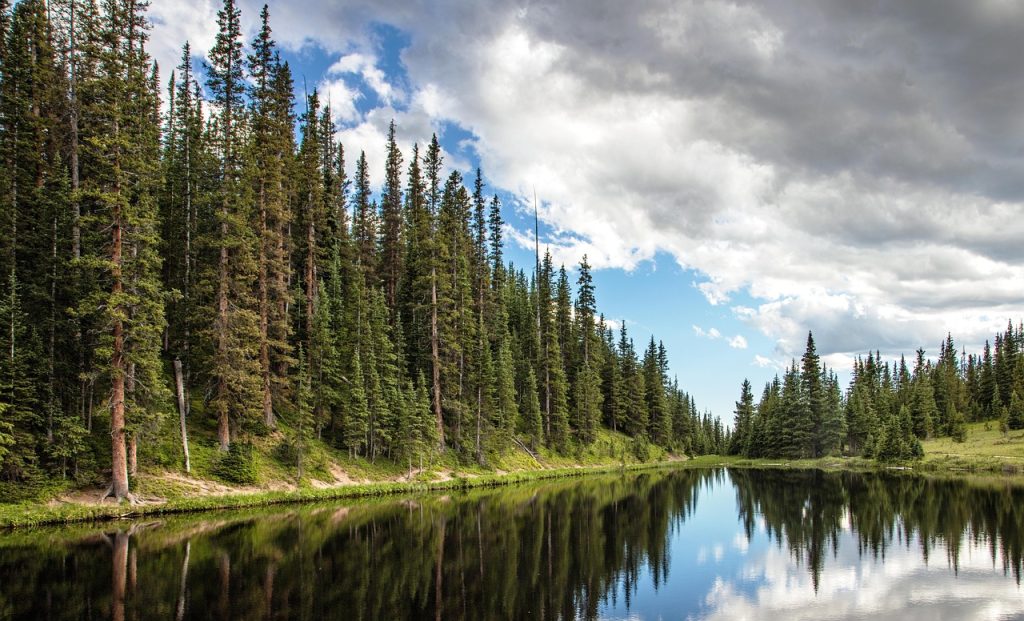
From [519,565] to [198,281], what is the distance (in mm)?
29816

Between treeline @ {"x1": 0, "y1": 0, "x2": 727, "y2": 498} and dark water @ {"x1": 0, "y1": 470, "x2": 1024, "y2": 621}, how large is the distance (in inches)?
297

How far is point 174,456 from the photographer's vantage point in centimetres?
3300

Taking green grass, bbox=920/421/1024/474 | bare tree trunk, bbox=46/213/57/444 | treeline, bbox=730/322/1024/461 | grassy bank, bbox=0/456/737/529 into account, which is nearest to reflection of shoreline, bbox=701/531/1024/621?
grassy bank, bbox=0/456/737/529

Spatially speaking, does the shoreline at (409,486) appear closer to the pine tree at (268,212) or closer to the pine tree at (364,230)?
the pine tree at (268,212)

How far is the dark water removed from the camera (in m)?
15.7

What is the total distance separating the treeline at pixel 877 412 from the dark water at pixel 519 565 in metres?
57.2

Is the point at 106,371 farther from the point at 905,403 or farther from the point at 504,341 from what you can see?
the point at 905,403

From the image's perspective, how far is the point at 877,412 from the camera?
101 m

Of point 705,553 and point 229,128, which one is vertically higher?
point 229,128

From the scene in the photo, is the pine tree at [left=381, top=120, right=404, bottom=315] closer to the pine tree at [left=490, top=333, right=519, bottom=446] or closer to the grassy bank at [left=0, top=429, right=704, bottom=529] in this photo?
the pine tree at [left=490, top=333, right=519, bottom=446]

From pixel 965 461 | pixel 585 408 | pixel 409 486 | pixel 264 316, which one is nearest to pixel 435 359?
pixel 409 486

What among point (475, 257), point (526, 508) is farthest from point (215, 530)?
point (475, 257)

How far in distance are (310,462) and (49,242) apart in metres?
20.0

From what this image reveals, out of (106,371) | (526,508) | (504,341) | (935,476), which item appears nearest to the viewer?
(106,371)
